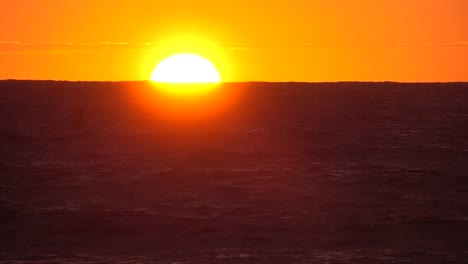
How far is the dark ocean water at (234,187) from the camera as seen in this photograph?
19219 millimetres

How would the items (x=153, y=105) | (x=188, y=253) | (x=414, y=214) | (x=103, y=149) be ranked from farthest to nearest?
(x=153, y=105) < (x=103, y=149) < (x=414, y=214) < (x=188, y=253)

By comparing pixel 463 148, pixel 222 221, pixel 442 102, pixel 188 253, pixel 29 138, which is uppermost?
pixel 442 102

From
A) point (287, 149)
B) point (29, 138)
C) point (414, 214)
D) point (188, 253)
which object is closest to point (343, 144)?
point (287, 149)

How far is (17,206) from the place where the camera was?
75.0 feet

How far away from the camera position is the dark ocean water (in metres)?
19.2

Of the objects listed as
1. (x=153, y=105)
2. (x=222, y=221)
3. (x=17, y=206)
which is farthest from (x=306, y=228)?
(x=153, y=105)

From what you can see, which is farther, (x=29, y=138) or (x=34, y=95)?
(x=34, y=95)

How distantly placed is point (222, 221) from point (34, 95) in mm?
31573

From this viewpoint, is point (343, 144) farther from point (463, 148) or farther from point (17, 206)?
point (17, 206)

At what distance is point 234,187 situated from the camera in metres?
25.2

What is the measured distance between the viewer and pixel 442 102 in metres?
51.9

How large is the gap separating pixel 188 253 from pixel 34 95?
33951 millimetres

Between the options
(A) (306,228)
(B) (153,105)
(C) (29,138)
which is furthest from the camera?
(B) (153,105)

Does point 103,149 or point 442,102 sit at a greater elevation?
point 442,102
